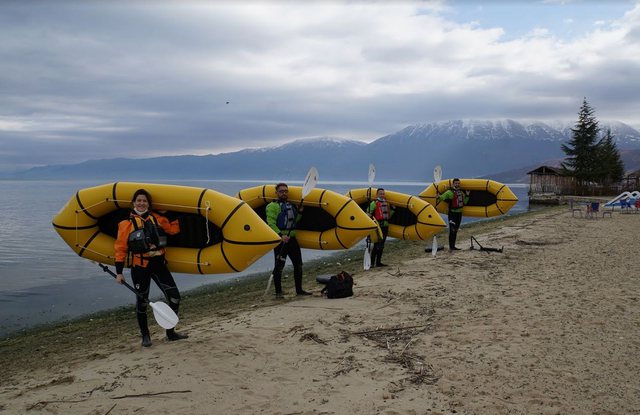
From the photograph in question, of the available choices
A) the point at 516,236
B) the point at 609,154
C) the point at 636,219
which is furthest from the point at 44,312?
the point at 609,154

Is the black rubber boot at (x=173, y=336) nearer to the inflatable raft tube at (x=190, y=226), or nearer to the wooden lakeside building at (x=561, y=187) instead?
the inflatable raft tube at (x=190, y=226)

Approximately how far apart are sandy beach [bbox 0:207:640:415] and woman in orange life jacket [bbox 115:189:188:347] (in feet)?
2.15

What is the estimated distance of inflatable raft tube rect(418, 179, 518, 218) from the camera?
12.1 m

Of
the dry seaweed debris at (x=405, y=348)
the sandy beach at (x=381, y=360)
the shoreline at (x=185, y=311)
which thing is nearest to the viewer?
the sandy beach at (x=381, y=360)

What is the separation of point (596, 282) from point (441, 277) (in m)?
2.36

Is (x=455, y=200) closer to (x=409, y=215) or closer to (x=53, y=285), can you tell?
(x=409, y=215)

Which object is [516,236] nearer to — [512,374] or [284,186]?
[284,186]

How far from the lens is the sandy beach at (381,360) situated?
3318 millimetres

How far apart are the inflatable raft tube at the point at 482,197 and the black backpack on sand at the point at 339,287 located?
6254 millimetres

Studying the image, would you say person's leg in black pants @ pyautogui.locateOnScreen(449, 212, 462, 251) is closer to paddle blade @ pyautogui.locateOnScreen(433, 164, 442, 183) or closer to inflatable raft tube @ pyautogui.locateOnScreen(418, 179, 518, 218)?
inflatable raft tube @ pyautogui.locateOnScreen(418, 179, 518, 218)

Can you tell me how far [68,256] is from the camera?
16.3 meters

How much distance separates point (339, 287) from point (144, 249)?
3.10 metres

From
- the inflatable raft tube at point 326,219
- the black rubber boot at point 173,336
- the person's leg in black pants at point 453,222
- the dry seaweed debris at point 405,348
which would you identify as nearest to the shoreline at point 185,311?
the inflatable raft tube at point 326,219

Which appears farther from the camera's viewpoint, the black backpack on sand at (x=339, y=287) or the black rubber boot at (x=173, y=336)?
the black backpack on sand at (x=339, y=287)
